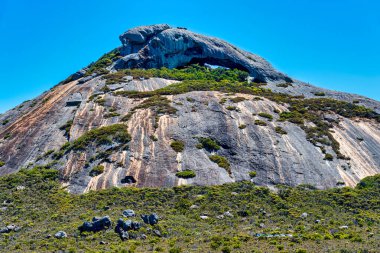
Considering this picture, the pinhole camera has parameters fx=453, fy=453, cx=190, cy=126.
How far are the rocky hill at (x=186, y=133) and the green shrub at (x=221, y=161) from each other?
105mm

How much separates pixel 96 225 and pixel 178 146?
53.8 feet

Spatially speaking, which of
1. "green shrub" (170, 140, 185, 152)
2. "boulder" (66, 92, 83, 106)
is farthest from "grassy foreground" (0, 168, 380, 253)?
"boulder" (66, 92, 83, 106)

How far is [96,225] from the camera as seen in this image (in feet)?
107

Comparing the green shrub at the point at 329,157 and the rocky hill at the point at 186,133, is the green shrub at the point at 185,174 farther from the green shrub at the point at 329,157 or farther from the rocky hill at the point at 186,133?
the green shrub at the point at 329,157

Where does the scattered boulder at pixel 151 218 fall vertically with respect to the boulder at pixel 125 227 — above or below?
above

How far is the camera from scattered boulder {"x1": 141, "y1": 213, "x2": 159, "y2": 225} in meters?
Result: 33.9

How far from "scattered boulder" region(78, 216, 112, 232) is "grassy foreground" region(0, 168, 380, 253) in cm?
50

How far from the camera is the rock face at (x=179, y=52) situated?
78438 millimetres

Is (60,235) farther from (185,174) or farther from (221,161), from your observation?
(221,161)

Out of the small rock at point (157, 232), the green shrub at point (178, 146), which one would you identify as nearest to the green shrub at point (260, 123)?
the green shrub at point (178, 146)

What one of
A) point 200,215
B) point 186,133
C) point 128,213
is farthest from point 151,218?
point 186,133

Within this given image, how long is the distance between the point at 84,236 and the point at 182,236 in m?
6.86

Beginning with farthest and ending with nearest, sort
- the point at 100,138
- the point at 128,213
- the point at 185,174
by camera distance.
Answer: the point at 100,138, the point at 185,174, the point at 128,213

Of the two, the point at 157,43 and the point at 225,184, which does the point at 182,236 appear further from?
the point at 157,43
